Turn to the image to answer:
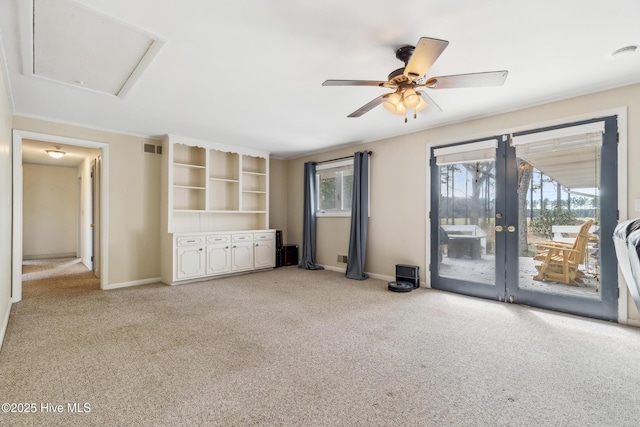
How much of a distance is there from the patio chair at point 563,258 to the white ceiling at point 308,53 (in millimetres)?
1589

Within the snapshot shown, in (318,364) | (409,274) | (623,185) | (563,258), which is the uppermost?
(623,185)

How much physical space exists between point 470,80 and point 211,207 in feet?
15.5

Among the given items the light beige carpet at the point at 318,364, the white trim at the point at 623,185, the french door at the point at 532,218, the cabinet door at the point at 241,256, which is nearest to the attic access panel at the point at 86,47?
the light beige carpet at the point at 318,364

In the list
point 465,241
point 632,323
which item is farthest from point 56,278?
point 632,323

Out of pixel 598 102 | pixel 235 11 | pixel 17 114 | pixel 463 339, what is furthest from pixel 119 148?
pixel 598 102

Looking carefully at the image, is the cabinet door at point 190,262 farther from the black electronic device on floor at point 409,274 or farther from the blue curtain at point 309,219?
the black electronic device on floor at point 409,274

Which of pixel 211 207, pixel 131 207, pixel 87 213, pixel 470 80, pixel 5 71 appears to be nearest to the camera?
pixel 470 80

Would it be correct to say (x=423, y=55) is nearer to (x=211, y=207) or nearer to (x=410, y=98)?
(x=410, y=98)

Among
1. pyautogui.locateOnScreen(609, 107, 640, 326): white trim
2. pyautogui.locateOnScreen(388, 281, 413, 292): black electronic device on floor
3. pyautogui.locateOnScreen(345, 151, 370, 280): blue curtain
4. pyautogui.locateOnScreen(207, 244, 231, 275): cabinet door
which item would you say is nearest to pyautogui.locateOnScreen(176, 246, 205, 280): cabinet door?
pyautogui.locateOnScreen(207, 244, 231, 275): cabinet door

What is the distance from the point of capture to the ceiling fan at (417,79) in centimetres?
190

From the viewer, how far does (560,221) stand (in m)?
3.40

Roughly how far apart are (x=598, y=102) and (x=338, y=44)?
9.52 ft

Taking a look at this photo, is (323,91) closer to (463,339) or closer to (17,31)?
(17,31)

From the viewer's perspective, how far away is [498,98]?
11.0 ft
